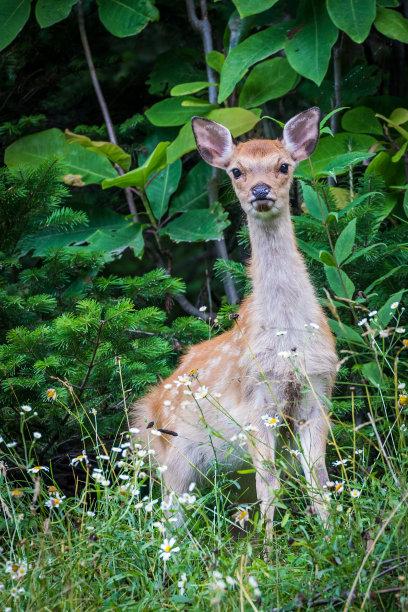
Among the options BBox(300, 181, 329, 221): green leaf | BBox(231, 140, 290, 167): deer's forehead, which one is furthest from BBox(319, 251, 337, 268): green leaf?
BBox(231, 140, 290, 167): deer's forehead

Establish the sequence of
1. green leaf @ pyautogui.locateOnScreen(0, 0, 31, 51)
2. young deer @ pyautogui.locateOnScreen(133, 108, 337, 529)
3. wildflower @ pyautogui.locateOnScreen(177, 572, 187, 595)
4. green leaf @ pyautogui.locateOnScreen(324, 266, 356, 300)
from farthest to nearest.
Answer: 1. green leaf @ pyautogui.locateOnScreen(0, 0, 31, 51)
2. young deer @ pyautogui.locateOnScreen(133, 108, 337, 529)
3. green leaf @ pyautogui.locateOnScreen(324, 266, 356, 300)
4. wildflower @ pyautogui.locateOnScreen(177, 572, 187, 595)

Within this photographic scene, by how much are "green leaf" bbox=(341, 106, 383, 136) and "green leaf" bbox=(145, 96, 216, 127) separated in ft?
3.46

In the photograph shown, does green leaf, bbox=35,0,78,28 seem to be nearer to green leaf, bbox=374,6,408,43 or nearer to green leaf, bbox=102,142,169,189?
green leaf, bbox=102,142,169,189

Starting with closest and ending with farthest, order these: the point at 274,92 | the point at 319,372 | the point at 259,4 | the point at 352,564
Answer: the point at 352,564 < the point at 319,372 < the point at 259,4 < the point at 274,92

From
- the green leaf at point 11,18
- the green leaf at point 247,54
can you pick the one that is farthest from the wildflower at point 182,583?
the green leaf at point 11,18

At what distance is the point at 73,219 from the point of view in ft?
15.4

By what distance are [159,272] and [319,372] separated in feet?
3.86

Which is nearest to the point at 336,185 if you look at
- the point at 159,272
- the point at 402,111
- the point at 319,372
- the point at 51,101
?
the point at 402,111

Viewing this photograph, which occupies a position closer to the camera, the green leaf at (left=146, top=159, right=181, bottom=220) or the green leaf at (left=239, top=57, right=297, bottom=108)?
the green leaf at (left=239, top=57, right=297, bottom=108)

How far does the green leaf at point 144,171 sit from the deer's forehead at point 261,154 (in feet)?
2.88

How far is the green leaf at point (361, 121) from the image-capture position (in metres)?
5.38

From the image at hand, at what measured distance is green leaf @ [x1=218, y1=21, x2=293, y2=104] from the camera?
514 cm

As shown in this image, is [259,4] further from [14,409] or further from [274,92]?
[14,409]

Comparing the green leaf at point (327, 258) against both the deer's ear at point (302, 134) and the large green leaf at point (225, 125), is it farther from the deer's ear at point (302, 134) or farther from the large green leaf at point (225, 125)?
the large green leaf at point (225, 125)
